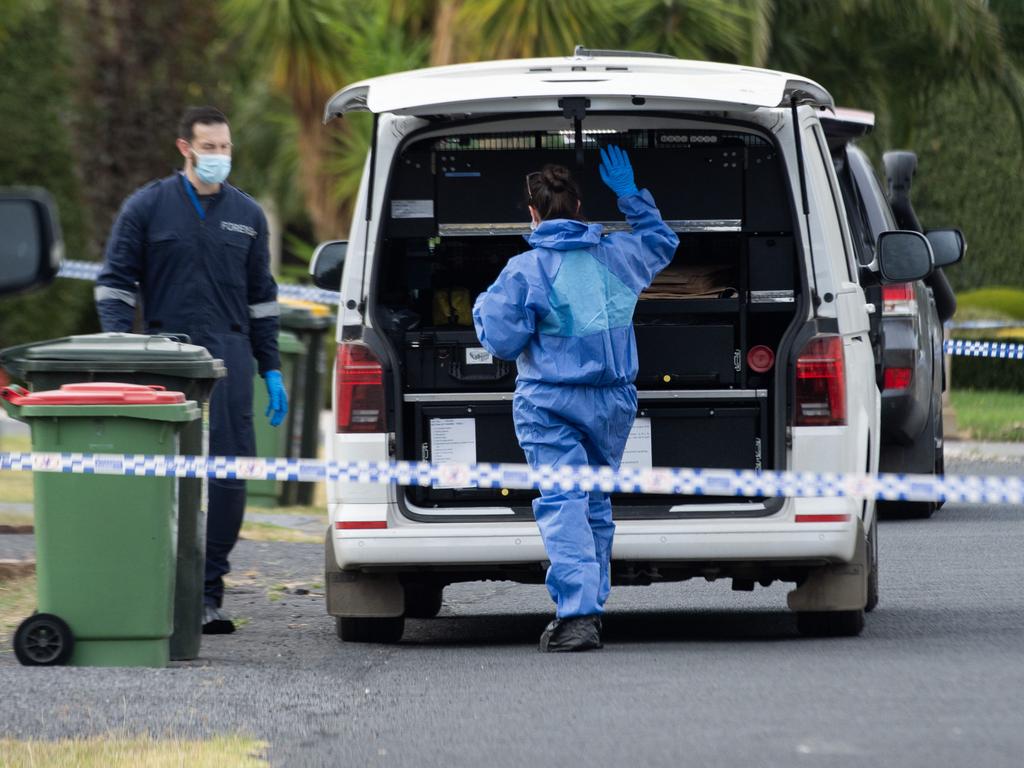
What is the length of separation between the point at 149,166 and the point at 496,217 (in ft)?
47.5

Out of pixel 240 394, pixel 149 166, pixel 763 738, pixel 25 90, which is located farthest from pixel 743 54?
pixel 763 738

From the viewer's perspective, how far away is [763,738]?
228 inches

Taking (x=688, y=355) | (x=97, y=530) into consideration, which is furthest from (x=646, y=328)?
(x=97, y=530)

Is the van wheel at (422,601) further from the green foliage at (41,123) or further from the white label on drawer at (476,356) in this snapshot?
the green foliage at (41,123)

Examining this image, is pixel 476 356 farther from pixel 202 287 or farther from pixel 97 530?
pixel 97 530

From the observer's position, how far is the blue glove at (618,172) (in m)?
7.61

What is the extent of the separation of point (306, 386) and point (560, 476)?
7151 mm

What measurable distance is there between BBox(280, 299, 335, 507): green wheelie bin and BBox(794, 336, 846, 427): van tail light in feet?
22.7

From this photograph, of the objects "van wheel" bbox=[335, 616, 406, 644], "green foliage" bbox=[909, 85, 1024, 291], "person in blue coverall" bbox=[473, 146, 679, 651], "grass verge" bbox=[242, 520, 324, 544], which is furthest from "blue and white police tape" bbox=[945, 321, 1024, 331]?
"person in blue coverall" bbox=[473, 146, 679, 651]

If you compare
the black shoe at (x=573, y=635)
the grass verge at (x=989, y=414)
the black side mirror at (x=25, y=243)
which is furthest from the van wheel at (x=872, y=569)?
the grass verge at (x=989, y=414)

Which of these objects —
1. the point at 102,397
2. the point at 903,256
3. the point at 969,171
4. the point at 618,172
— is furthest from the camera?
the point at 969,171

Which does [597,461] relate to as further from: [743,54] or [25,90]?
[25,90]

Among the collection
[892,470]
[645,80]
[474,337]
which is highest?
[645,80]

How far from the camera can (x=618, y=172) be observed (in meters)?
7.61
